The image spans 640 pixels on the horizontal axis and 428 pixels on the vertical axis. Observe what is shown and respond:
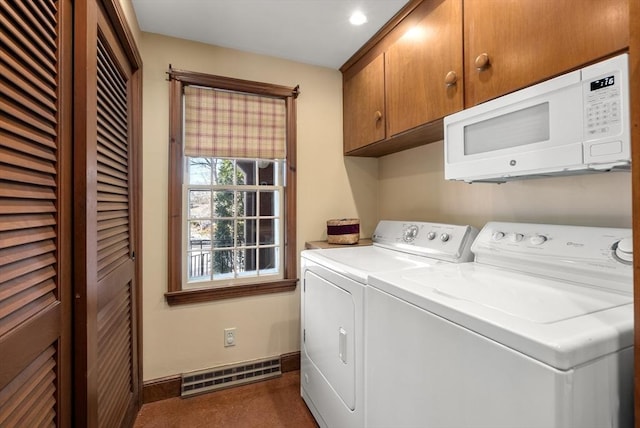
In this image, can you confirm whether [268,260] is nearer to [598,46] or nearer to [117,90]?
[117,90]

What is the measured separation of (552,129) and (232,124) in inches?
71.6

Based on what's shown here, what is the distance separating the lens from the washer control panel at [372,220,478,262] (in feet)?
4.94

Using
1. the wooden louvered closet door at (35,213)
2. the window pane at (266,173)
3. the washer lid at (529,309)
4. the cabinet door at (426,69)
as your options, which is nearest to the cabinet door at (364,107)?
the cabinet door at (426,69)

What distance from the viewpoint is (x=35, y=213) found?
0.82m

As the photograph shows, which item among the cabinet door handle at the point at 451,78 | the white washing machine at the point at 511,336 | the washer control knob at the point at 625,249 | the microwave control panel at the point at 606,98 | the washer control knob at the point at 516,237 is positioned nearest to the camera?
the white washing machine at the point at 511,336

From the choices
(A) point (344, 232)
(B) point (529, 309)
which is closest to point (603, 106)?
(B) point (529, 309)

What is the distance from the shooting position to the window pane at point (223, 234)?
7.07 ft

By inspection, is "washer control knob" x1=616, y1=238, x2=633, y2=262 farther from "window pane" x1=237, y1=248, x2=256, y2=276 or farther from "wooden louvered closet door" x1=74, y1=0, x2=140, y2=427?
"window pane" x1=237, y1=248, x2=256, y2=276

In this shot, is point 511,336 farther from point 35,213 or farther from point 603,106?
point 35,213

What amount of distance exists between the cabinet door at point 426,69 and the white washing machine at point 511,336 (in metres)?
0.69

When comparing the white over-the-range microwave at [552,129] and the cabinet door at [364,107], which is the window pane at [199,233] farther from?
the white over-the-range microwave at [552,129]

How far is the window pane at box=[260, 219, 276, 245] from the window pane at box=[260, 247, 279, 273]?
0.06 metres

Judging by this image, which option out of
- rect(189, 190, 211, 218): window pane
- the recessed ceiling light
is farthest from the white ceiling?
rect(189, 190, 211, 218): window pane

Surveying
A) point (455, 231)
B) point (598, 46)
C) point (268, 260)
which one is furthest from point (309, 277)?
point (598, 46)
